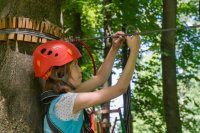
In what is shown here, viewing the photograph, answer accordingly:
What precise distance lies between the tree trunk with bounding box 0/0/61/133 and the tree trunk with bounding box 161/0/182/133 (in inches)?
224

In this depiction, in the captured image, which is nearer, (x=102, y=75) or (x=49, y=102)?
(x=49, y=102)

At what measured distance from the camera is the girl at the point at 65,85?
2.26 metres

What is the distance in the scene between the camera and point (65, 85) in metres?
2.43

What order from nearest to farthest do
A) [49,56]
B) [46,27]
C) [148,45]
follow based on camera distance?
[49,56], [46,27], [148,45]

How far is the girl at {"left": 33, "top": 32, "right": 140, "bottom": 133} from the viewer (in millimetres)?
2264

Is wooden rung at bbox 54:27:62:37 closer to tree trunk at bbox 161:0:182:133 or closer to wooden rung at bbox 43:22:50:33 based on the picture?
wooden rung at bbox 43:22:50:33

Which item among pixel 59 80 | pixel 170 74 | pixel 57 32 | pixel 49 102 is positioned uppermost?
pixel 57 32

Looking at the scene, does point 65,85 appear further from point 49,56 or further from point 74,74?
point 49,56

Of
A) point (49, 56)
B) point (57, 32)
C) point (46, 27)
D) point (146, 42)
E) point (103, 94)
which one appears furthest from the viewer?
point (146, 42)

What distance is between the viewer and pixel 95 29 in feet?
40.1

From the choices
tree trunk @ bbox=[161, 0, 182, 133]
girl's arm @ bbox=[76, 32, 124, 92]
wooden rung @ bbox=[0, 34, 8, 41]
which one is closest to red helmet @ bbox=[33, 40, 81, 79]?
wooden rung @ bbox=[0, 34, 8, 41]

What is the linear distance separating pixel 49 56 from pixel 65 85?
0.21m

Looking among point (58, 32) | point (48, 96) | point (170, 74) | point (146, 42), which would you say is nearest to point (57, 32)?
point (58, 32)

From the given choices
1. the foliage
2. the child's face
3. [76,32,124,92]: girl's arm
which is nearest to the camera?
the child's face
